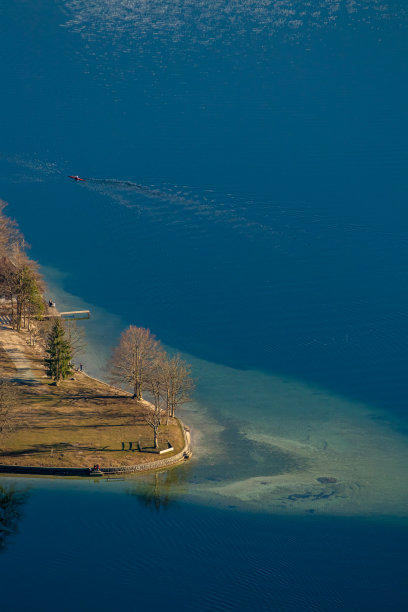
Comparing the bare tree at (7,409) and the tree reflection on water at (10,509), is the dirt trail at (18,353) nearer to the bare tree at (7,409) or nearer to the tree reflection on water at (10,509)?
the bare tree at (7,409)

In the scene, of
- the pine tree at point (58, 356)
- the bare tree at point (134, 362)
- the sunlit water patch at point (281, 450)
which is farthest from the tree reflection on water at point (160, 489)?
the pine tree at point (58, 356)

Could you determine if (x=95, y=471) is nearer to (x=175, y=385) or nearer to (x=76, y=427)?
(x=76, y=427)

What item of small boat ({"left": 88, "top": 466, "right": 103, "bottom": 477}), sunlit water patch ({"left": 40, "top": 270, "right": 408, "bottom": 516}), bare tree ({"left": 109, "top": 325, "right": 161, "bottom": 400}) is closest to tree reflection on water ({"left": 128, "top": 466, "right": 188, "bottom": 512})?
sunlit water patch ({"left": 40, "top": 270, "right": 408, "bottom": 516})

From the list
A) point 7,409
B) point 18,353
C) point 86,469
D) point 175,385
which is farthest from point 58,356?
point 86,469

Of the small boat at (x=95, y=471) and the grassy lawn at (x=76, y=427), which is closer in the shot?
the small boat at (x=95, y=471)

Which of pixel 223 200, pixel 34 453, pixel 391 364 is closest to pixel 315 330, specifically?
pixel 391 364
